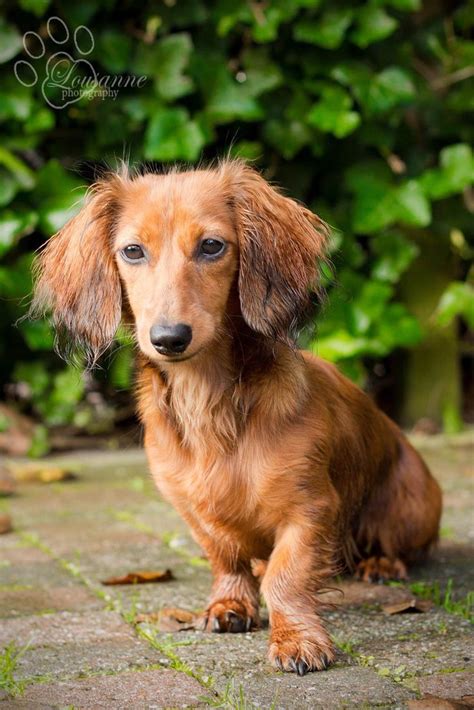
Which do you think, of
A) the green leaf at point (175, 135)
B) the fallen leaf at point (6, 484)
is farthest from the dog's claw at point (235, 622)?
the green leaf at point (175, 135)

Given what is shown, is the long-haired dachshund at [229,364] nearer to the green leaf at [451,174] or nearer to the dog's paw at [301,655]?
the dog's paw at [301,655]

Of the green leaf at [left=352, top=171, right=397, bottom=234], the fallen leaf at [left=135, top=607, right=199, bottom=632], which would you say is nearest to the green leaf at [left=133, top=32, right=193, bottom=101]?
the green leaf at [left=352, top=171, right=397, bottom=234]

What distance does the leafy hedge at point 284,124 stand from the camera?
4.59 metres

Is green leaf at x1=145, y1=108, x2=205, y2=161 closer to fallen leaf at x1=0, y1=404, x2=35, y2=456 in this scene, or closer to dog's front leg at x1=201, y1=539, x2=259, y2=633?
fallen leaf at x1=0, y1=404, x2=35, y2=456

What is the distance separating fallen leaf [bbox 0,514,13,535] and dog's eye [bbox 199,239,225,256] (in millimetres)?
1584

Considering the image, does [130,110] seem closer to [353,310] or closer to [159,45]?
[159,45]

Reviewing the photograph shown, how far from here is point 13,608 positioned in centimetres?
273

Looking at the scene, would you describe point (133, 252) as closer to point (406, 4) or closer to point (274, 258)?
point (274, 258)

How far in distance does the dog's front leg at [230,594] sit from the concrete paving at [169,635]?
5cm

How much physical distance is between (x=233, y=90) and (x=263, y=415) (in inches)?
98.9

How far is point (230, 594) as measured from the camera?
8.69 feet

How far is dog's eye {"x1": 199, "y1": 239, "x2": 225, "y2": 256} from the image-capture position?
8.01ft

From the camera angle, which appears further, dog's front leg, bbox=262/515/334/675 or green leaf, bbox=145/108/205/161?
green leaf, bbox=145/108/205/161

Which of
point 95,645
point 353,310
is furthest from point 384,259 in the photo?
point 95,645
